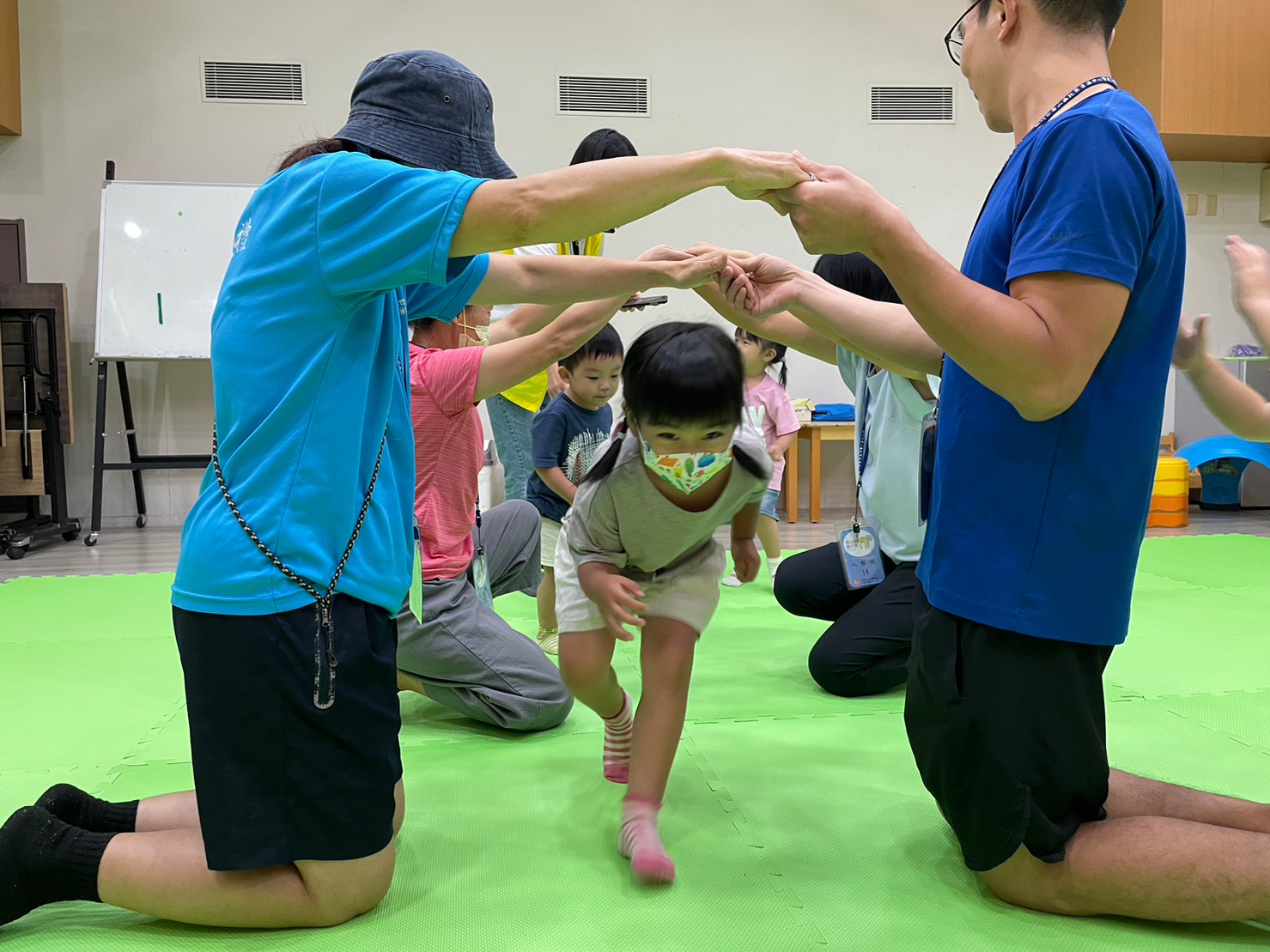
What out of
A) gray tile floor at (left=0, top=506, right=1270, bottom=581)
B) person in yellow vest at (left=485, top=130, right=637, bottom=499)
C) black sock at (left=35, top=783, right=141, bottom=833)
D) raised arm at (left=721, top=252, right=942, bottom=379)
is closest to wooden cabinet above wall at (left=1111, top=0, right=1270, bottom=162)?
gray tile floor at (left=0, top=506, right=1270, bottom=581)

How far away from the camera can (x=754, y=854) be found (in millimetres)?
1894

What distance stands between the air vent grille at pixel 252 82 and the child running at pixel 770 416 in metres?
4.40

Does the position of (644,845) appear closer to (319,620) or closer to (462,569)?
(319,620)

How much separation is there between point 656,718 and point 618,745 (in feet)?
1.06

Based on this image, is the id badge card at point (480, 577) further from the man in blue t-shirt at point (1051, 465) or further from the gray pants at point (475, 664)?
the man in blue t-shirt at point (1051, 465)

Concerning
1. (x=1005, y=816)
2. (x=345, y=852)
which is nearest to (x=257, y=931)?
(x=345, y=852)

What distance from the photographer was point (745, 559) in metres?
2.17

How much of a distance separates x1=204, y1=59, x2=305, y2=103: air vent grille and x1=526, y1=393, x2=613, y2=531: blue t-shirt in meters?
4.95

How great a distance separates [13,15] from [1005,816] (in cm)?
825

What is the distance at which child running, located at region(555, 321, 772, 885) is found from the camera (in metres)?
1.91

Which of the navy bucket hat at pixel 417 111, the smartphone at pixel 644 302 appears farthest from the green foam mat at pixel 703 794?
the navy bucket hat at pixel 417 111

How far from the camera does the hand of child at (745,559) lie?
→ 217 centimetres

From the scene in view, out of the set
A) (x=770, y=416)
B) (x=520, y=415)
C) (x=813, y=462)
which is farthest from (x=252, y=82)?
(x=813, y=462)

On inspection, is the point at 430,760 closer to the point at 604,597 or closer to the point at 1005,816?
the point at 604,597
